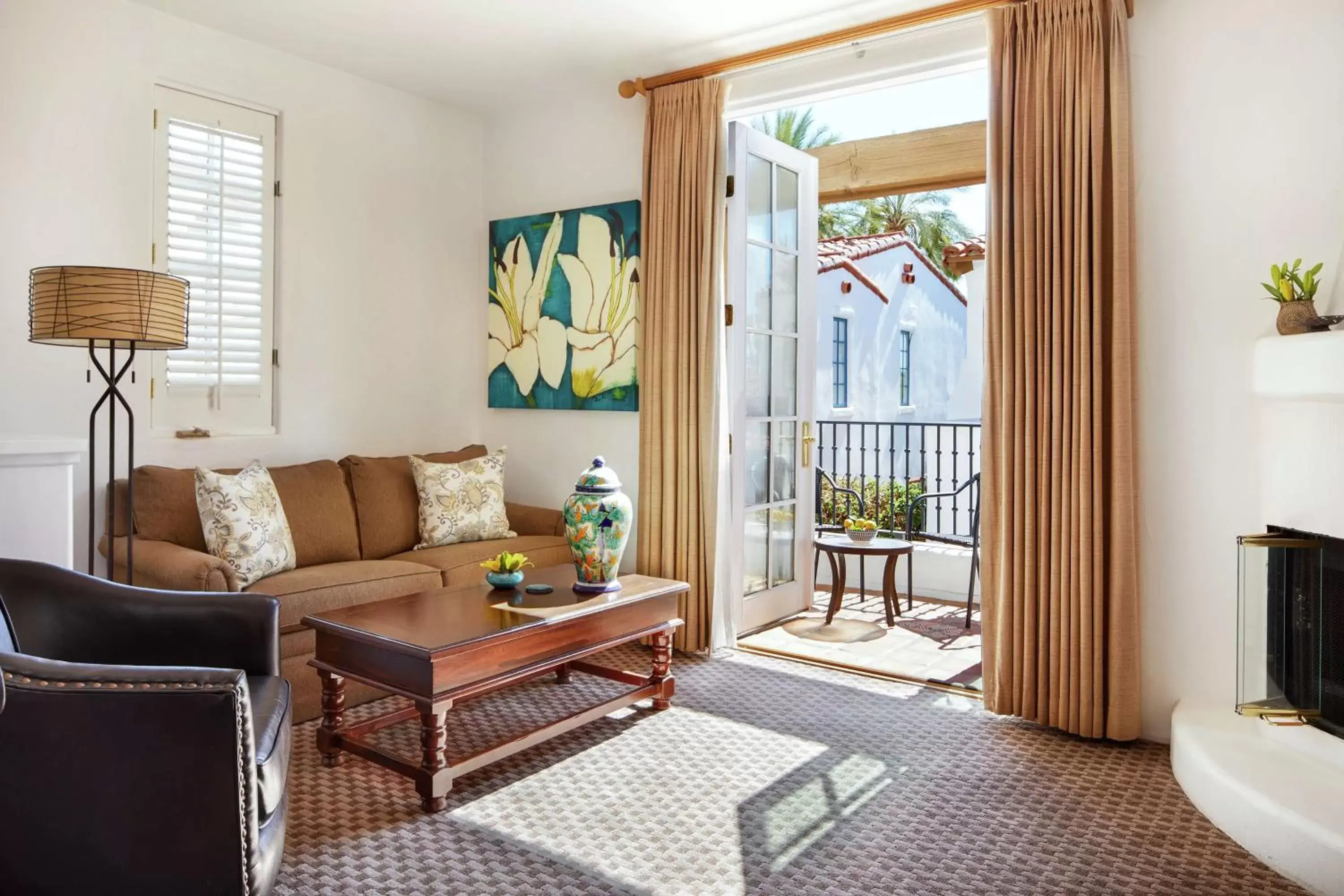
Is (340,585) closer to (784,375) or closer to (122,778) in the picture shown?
(122,778)

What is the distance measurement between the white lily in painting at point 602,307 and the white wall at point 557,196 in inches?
5.5

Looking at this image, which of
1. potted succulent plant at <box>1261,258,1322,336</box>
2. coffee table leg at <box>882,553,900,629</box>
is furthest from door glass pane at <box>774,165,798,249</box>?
potted succulent plant at <box>1261,258,1322,336</box>

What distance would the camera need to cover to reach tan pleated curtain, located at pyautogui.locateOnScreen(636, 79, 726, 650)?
14.1 ft

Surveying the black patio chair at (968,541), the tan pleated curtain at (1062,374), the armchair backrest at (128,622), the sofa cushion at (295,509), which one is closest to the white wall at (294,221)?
the sofa cushion at (295,509)

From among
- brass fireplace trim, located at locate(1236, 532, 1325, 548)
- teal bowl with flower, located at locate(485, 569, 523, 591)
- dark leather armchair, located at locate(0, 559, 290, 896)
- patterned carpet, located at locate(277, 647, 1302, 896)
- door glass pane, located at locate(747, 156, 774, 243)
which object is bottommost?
patterned carpet, located at locate(277, 647, 1302, 896)

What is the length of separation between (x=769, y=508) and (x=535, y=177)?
89.6 inches

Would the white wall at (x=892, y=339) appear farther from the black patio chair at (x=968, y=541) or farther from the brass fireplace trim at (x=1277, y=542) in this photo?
the brass fireplace trim at (x=1277, y=542)

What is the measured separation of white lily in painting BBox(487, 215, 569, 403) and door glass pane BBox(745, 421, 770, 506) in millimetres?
1119

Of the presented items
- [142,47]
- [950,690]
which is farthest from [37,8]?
[950,690]

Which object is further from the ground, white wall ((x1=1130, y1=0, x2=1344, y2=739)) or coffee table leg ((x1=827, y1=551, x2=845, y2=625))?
white wall ((x1=1130, y1=0, x2=1344, y2=739))

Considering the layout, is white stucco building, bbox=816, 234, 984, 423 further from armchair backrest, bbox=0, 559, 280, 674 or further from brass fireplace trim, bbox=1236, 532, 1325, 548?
armchair backrest, bbox=0, 559, 280, 674

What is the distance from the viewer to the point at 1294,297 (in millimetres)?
2820

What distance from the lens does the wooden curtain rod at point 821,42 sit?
11.6 feet

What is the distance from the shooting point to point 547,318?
5043 mm
